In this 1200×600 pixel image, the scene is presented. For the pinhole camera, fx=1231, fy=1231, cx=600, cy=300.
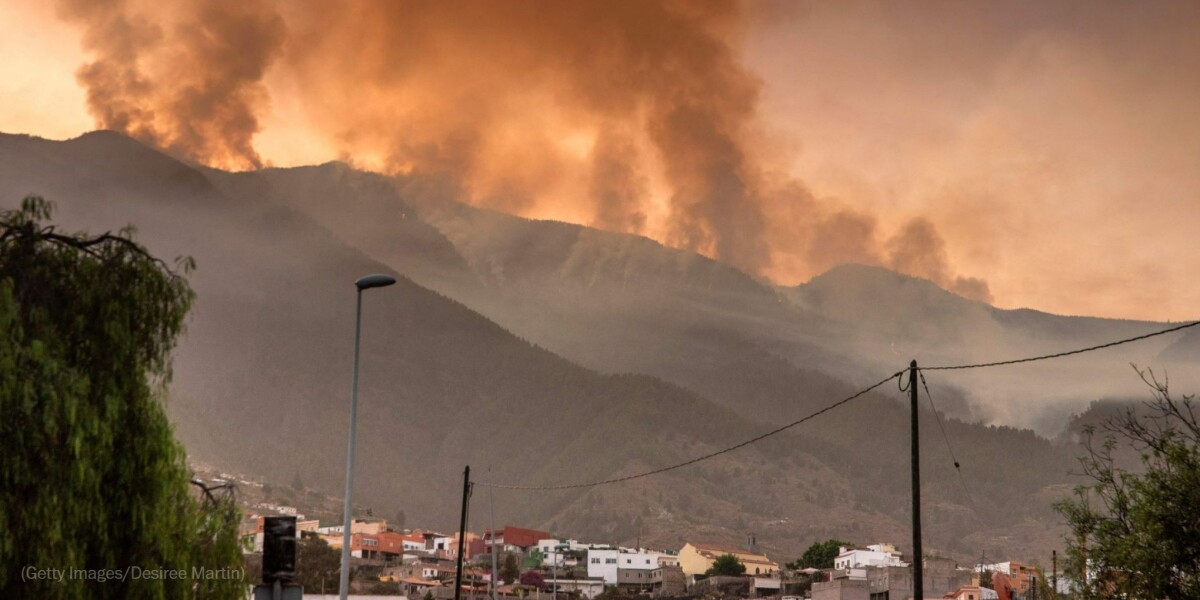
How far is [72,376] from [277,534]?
9231 mm

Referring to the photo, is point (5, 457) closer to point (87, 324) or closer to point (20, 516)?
point (20, 516)

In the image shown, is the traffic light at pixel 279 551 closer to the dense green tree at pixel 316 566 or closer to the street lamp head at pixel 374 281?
the street lamp head at pixel 374 281

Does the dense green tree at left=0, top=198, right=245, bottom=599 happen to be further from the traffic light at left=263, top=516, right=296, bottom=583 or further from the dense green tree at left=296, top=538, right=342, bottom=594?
the dense green tree at left=296, top=538, right=342, bottom=594

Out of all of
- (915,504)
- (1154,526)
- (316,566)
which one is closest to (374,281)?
(915,504)

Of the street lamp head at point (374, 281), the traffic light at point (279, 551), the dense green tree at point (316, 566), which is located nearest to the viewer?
the traffic light at point (279, 551)

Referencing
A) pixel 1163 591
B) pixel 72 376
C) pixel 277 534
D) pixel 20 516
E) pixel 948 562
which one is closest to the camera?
pixel 277 534

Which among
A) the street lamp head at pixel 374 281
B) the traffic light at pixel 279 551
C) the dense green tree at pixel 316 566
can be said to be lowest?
the dense green tree at pixel 316 566

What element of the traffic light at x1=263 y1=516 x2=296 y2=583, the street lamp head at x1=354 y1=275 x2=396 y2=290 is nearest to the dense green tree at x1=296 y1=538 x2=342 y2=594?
the street lamp head at x1=354 y1=275 x2=396 y2=290

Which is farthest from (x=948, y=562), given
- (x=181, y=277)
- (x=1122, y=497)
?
(x=181, y=277)

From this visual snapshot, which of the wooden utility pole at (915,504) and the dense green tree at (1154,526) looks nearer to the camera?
the dense green tree at (1154,526)

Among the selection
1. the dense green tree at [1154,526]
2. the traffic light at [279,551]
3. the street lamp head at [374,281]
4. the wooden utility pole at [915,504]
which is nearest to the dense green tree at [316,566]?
the street lamp head at [374,281]

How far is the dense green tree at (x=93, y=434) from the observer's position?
21984 mm

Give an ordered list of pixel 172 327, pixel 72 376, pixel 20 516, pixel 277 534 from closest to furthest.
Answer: pixel 277 534 < pixel 20 516 < pixel 72 376 < pixel 172 327

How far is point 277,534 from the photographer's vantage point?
1616 cm
